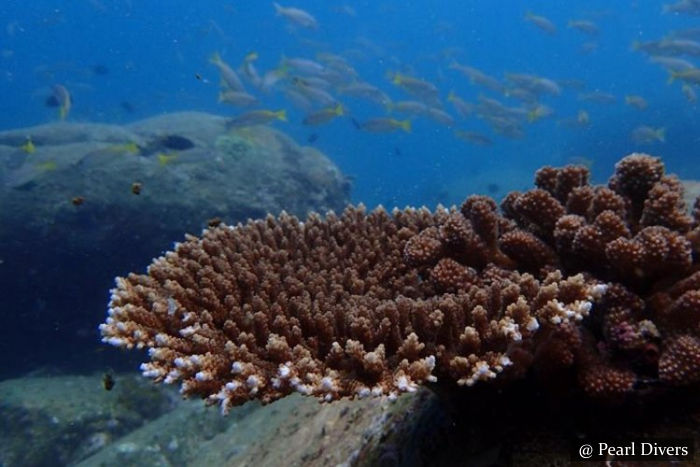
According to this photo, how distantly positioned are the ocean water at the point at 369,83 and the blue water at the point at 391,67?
358mm

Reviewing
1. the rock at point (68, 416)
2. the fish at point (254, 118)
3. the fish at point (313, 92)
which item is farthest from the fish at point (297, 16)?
the rock at point (68, 416)

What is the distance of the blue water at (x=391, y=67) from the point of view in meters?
35.6

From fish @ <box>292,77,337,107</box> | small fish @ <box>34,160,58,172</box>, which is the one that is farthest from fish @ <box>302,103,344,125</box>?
small fish @ <box>34,160,58,172</box>

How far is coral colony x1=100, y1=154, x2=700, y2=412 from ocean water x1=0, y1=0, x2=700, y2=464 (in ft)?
24.7

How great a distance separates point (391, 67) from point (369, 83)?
62.3 m

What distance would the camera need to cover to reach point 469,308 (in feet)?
8.09

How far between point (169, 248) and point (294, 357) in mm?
8560

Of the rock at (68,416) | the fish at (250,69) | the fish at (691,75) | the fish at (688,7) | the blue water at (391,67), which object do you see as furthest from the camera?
the blue water at (391,67)

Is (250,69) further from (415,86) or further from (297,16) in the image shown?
(415,86)

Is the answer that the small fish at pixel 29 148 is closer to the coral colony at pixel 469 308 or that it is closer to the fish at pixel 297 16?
the fish at pixel 297 16

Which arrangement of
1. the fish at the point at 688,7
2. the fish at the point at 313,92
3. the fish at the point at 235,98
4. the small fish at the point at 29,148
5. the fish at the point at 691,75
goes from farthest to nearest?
the fish at the point at 688,7, the fish at the point at 313,92, the fish at the point at 691,75, the fish at the point at 235,98, the small fish at the point at 29,148

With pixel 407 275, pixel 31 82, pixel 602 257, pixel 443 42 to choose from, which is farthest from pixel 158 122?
pixel 31 82

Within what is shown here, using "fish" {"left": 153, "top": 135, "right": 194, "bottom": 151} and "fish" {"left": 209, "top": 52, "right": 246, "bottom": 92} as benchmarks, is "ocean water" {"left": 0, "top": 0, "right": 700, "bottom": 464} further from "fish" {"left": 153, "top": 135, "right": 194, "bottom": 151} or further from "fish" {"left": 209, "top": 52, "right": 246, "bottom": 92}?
"fish" {"left": 153, "top": 135, "right": 194, "bottom": 151}

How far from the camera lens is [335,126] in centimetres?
8038
